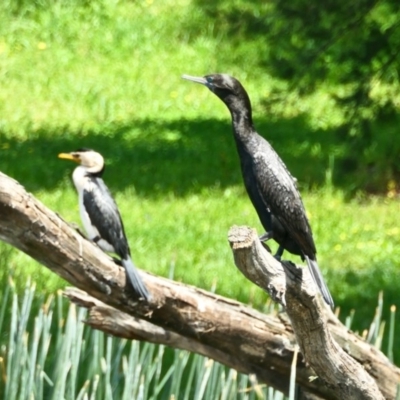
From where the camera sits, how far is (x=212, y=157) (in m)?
9.79

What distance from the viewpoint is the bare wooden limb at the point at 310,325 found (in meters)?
2.52

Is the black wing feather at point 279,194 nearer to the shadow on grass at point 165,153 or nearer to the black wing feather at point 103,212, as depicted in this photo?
the black wing feather at point 103,212

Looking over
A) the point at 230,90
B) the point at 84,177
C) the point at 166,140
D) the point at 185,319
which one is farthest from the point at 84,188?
the point at 166,140

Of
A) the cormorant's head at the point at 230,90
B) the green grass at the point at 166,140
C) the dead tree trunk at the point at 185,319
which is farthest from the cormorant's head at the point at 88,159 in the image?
the cormorant's head at the point at 230,90

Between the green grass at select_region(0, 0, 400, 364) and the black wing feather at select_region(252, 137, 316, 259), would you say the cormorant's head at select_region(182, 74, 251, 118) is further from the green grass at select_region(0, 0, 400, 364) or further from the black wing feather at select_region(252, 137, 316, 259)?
the green grass at select_region(0, 0, 400, 364)

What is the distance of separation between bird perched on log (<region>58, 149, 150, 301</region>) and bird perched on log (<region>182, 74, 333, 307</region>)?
4.61 feet

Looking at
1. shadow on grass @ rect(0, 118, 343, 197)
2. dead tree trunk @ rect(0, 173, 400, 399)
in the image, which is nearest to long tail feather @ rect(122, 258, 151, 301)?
dead tree trunk @ rect(0, 173, 400, 399)

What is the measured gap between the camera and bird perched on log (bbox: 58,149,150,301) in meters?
4.51

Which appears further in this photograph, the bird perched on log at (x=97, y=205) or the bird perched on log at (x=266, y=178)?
the bird perched on log at (x=97, y=205)

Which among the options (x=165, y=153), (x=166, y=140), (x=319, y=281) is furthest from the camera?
(x=166, y=140)

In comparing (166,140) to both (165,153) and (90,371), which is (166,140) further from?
(90,371)

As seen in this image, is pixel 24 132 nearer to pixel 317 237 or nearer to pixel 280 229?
pixel 317 237

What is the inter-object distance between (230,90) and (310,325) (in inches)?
25.6

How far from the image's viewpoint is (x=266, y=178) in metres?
2.92
